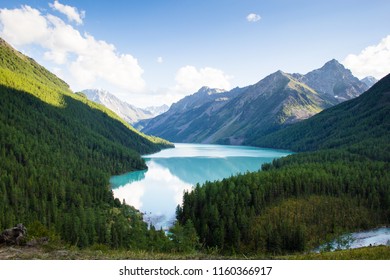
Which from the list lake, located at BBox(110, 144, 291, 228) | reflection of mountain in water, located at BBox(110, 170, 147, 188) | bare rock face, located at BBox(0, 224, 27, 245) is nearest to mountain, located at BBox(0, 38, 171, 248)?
bare rock face, located at BBox(0, 224, 27, 245)

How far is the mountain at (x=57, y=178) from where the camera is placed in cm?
6022

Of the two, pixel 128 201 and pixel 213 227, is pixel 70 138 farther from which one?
pixel 213 227

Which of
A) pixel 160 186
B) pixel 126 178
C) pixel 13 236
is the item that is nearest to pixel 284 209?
pixel 13 236

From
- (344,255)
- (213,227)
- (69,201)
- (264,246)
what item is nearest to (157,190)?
(69,201)

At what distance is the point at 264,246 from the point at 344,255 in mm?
42389

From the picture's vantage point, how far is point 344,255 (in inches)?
834

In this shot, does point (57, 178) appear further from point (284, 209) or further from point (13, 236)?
point (13, 236)

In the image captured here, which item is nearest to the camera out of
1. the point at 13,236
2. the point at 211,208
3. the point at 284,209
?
the point at 13,236

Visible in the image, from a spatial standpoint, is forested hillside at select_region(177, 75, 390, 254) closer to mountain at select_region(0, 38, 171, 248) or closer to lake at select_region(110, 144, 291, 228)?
lake at select_region(110, 144, 291, 228)

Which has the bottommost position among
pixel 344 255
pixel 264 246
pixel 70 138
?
pixel 264 246

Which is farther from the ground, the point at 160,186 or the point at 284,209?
the point at 284,209

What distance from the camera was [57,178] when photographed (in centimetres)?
10256

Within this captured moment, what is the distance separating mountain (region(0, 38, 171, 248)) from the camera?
6022cm

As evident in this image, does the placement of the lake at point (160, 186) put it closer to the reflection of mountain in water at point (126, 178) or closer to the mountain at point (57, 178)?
the reflection of mountain in water at point (126, 178)
